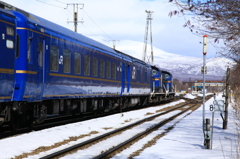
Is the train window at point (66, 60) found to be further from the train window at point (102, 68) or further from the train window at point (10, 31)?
the train window at point (102, 68)

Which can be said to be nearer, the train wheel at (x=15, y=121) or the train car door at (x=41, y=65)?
the train wheel at (x=15, y=121)

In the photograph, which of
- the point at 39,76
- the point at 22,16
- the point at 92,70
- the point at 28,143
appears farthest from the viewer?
the point at 92,70

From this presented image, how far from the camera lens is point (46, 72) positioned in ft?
46.0

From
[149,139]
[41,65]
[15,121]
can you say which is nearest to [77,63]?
[41,65]

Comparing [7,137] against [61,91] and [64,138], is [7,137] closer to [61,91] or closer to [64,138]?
[64,138]

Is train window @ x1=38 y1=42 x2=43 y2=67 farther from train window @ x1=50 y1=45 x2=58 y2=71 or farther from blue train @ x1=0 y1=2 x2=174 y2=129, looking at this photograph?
train window @ x1=50 y1=45 x2=58 y2=71

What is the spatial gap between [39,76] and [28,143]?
3.00m

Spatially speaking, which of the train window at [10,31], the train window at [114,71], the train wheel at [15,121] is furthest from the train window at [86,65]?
the train window at [10,31]

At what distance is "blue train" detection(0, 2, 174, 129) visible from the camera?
1159cm

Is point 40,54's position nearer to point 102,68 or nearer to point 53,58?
point 53,58

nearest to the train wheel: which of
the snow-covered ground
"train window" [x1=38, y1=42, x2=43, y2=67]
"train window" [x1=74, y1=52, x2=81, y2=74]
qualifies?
the snow-covered ground

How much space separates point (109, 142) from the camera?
12.5m

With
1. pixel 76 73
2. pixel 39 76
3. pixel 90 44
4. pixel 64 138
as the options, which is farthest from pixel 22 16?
pixel 90 44

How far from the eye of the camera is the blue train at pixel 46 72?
11594mm
